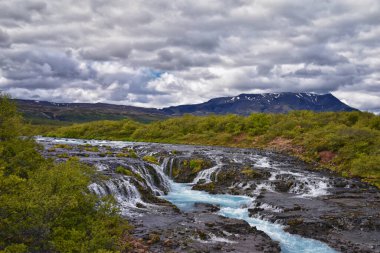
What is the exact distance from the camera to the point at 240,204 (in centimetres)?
3669

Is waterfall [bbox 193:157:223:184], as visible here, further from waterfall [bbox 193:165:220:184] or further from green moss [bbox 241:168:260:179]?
green moss [bbox 241:168:260:179]

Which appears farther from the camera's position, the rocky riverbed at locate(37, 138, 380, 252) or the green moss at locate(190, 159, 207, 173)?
the green moss at locate(190, 159, 207, 173)

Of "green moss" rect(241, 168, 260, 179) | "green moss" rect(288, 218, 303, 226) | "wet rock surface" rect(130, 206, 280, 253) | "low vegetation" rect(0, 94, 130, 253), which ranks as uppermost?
"low vegetation" rect(0, 94, 130, 253)

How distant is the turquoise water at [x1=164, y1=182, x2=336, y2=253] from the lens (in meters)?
25.1

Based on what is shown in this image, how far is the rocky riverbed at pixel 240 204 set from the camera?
81.6 ft

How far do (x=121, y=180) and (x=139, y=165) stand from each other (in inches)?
383

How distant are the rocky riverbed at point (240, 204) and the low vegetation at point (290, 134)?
7264 mm

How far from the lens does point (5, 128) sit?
82.8 feet

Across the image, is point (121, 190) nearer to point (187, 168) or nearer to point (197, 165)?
point (187, 168)

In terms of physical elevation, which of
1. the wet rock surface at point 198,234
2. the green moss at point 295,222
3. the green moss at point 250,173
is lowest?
the wet rock surface at point 198,234

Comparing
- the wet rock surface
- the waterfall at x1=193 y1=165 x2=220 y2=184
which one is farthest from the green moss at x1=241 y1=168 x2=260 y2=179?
the wet rock surface

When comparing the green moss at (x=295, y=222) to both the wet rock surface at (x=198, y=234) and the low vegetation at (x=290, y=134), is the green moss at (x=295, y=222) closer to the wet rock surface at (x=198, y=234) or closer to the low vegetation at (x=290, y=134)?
the wet rock surface at (x=198, y=234)

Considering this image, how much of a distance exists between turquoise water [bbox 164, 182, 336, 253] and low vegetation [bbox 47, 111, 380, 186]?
21.3m

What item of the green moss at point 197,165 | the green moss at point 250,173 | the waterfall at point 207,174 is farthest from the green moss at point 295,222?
the green moss at point 197,165
